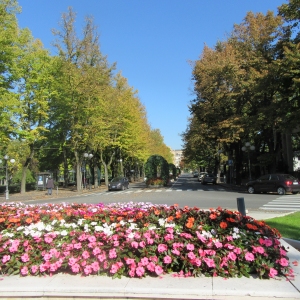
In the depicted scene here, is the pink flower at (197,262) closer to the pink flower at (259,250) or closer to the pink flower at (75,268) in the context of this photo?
the pink flower at (259,250)

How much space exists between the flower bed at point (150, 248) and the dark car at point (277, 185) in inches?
806

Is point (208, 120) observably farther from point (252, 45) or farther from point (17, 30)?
point (17, 30)

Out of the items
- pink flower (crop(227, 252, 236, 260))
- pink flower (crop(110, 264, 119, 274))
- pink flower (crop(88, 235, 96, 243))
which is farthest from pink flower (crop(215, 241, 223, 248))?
pink flower (crop(88, 235, 96, 243))

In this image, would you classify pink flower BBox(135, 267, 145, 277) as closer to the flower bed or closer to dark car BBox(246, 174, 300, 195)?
the flower bed

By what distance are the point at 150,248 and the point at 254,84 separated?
84.3 feet

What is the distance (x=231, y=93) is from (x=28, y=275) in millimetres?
27736

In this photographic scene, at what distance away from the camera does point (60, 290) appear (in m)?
4.43

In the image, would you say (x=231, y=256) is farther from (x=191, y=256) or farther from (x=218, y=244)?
(x=191, y=256)

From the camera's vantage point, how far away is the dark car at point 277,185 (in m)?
24.2

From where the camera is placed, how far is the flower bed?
185 inches

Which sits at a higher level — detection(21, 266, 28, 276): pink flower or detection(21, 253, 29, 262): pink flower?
detection(21, 253, 29, 262): pink flower

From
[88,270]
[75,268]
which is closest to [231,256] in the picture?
[88,270]

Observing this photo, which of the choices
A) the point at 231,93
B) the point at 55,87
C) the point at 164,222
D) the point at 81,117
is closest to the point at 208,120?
the point at 231,93

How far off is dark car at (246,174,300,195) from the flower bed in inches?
806
